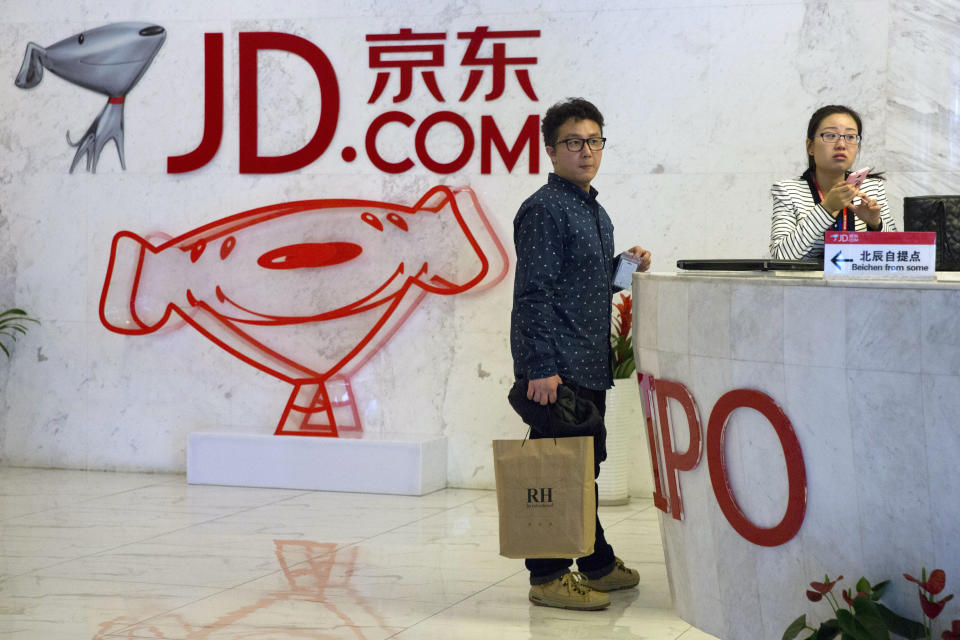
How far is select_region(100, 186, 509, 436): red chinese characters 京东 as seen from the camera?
6152 millimetres

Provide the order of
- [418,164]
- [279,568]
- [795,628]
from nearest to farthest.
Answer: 1. [795,628]
2. [279,568]
3. [418,164]

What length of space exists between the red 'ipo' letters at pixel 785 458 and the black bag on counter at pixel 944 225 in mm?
793

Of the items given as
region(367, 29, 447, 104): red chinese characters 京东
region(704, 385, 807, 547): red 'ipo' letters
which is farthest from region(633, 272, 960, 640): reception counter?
region(367, 29, 447, 104): red chinese characters 京东

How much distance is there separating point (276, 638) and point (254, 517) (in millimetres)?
1829

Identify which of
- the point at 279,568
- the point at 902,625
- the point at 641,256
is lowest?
the point at 279,568

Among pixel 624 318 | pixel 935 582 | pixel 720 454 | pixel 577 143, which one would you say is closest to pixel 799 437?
pixel 720 454

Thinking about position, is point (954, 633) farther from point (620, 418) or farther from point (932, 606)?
point (620, 418)

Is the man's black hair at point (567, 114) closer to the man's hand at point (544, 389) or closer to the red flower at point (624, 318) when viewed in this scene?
the man's hand at point (544, 389)

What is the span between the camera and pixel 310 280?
6.36 meters

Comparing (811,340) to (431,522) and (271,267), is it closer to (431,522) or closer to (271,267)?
(431,522)

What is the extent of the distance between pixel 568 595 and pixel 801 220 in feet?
4.57

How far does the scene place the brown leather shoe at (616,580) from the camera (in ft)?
13.8

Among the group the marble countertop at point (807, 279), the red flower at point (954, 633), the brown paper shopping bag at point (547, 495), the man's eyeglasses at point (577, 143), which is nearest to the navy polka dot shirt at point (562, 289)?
the man's eyeglasses at point (577, 143)

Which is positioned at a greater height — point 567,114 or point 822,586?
point 567,114
